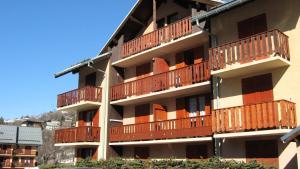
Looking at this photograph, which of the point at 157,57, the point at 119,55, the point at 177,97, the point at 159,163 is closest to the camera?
the point at 159,163

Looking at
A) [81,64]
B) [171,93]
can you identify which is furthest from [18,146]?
[171,93]

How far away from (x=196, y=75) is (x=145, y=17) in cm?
872

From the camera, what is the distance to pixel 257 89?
17.2 metres

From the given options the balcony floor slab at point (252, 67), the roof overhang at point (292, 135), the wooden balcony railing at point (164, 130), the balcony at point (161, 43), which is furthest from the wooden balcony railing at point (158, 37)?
the roof overhang at point (292, 135)

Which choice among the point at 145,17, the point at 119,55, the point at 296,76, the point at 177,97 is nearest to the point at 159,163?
the point at 177,97

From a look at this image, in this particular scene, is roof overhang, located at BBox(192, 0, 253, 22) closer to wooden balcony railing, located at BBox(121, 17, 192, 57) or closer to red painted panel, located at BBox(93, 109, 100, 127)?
wooden balcony railing, located at BBox(121, 17, 192, 57)

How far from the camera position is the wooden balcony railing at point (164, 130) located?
19141 millimetres

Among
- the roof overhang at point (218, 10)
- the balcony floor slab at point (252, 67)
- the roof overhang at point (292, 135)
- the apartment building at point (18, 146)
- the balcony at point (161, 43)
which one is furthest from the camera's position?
the apartment building at point (18, 146)

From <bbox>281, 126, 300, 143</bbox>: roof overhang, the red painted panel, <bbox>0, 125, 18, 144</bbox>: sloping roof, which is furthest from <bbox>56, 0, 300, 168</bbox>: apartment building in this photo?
<bbox>0, 125, 18, 144</bbox>: sloping roof

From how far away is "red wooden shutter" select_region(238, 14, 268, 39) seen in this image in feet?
57.4

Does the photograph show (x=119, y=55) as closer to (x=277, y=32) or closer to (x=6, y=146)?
(x=277, y=32)

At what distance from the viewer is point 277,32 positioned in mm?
15820

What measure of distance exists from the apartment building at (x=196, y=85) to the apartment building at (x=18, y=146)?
3891 centimetres

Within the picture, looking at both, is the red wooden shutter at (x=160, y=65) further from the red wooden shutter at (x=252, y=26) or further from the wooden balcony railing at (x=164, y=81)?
the red wooden shutter at (x=252, y=26)
